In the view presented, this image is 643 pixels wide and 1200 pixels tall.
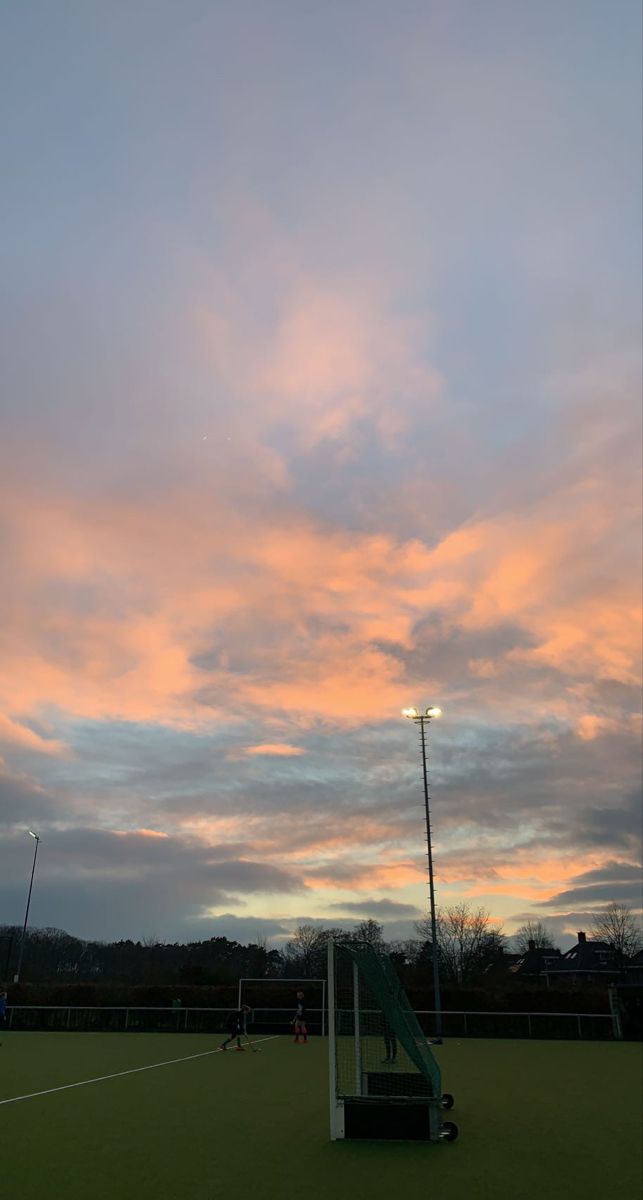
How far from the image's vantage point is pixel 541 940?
389 ft

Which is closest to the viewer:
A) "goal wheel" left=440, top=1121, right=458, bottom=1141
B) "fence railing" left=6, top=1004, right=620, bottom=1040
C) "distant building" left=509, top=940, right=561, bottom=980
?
"goal wheel" left=440, top=1121, right=458, bottom=1141

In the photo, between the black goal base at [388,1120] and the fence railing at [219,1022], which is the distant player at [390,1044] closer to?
the black goal base at [388,1120]

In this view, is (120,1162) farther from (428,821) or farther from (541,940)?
(541,940)

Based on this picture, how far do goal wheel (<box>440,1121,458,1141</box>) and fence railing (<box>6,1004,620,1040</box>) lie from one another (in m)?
23.4

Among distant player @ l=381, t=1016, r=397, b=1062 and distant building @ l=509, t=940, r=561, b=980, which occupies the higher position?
distant building @ l=509, t=940, r=561, b=980

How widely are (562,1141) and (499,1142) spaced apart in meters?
0.86

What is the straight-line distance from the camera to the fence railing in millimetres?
31844

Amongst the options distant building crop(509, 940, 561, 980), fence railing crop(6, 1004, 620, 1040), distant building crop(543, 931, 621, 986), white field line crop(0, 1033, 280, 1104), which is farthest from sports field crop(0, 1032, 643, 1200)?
distant building crop(509, 940, 561, 980)

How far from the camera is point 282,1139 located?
10000mm

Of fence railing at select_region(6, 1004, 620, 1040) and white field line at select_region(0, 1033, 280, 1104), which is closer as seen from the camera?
white field line at select_region(0, 1033, 280, 1104)

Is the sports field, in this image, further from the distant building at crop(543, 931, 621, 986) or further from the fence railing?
the distant building at crop(543, 931, 621, 986)

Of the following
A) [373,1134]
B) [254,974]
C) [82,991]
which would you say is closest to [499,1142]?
[373,1134]

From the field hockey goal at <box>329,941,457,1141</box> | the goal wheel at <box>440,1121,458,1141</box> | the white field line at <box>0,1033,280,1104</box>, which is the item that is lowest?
the white field line at <box>0,1033,280,1104</box>

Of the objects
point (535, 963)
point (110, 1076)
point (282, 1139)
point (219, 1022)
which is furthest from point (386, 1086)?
point (535, 963)
